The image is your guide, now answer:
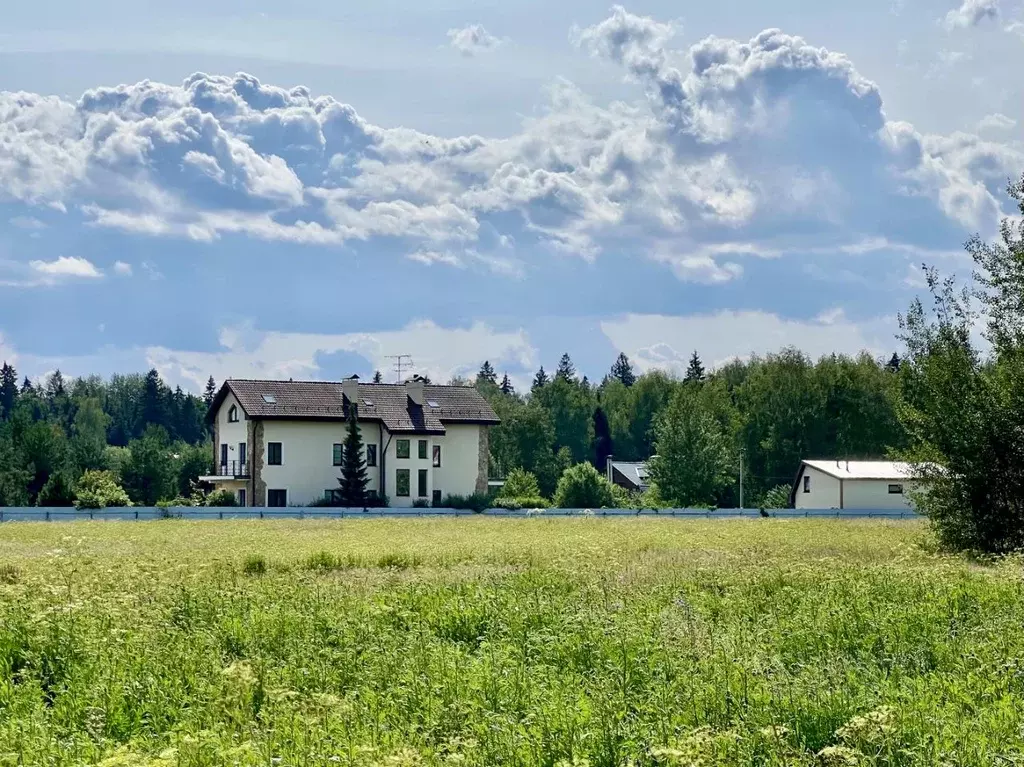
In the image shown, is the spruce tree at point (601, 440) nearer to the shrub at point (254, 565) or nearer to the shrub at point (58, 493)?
the shrub at point (58, 493)

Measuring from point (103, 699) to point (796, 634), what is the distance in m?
7.30

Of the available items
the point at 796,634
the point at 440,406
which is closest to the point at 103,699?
the point at 796,634

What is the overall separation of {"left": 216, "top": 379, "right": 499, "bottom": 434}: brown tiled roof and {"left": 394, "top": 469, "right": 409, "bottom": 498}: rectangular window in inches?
108

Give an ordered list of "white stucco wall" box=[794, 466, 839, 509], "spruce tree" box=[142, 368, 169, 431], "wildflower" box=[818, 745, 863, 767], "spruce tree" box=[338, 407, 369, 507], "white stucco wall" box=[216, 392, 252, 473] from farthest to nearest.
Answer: "spruce tree" box=[142, 368, 169, 431]
"white stucco wall" box=[216, 392, 252, 473]
"white stucco wall" box=[794, 466, 839, 509]
"spruce tree" box=[338, 407, 369, 507]
"wildflower" box=[818, 745, 863, 767]

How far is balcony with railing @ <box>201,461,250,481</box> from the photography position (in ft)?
222

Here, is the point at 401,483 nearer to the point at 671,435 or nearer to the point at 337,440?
the point at 337,440

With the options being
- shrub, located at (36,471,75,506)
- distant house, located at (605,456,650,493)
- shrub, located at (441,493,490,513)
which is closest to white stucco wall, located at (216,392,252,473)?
shrub, located at (36,471,75,506)

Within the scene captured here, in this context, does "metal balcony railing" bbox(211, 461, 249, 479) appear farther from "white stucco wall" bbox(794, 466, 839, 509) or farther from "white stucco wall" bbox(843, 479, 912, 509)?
"white stucco wall" bbox(843, 479, 912, 509)

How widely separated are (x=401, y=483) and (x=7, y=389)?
131 m

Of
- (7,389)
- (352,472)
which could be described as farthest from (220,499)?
(7,389)

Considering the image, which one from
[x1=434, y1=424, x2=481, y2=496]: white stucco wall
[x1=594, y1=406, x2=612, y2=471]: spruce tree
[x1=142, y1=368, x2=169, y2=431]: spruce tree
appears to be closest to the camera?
[x1=434, y1=424, x2=481, y2=496]: white stucco wall

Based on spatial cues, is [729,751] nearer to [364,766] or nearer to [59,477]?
[364,766]

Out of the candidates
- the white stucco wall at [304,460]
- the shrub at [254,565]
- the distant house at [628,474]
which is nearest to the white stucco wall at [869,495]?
the white stucco wall at [304,460]

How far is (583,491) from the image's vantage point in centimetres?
7312
